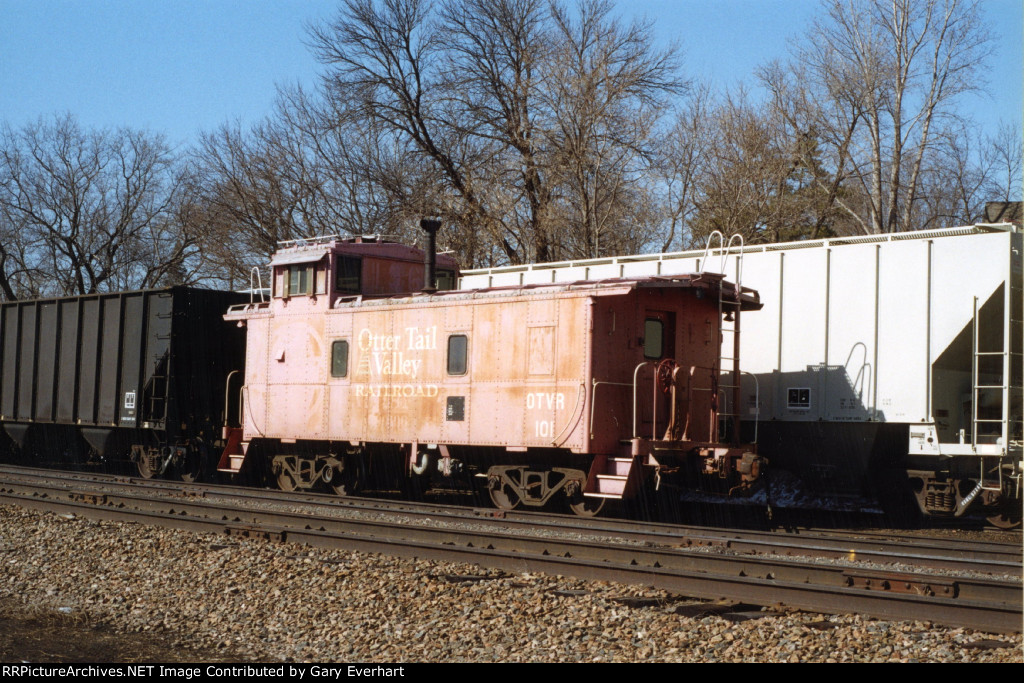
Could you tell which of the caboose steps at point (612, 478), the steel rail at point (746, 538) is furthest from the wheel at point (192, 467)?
the caboose steps at point (612, 478)

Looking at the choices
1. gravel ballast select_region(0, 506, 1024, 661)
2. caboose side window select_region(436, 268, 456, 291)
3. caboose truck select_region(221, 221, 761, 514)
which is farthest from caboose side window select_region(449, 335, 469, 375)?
gravel ballast select_region(0, 506, 1024, 661)

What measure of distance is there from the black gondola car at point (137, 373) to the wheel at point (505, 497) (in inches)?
244

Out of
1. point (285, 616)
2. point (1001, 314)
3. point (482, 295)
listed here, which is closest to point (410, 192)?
point (482, 295)

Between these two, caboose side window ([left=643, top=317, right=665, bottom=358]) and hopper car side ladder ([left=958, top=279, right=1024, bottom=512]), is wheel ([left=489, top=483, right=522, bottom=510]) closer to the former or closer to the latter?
caboose side window ([left=643, top=317, right=665, bottom=358])

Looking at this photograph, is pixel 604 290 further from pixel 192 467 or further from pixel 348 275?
pixel 192 467

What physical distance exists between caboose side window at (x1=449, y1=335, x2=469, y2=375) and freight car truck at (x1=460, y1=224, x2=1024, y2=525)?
156 inches

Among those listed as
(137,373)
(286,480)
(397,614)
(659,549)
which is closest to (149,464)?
(137,373)

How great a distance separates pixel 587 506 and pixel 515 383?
2.02 meters

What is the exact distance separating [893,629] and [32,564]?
8224mm

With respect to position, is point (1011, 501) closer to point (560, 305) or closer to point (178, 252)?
point (560, 305)

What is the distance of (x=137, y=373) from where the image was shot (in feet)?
66.8

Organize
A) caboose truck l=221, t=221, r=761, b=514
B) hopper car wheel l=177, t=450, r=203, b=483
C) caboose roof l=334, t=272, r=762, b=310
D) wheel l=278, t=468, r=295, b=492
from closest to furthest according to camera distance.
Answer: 1. caboose roof l=334, t=272, r=762, b=310
2. caboose truck l=221, t=221, r=761, b=514
3. wheel l=278, t=468, r=295, b=492
4. hopper car wheel l=177, t=450, r=203, b=483

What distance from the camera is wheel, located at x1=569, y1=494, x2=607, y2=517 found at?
1466 cm

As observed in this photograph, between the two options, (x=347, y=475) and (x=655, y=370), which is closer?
(x=655, y=370)
